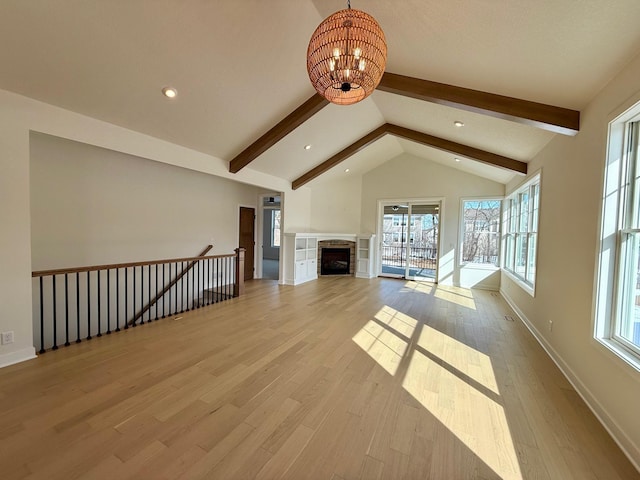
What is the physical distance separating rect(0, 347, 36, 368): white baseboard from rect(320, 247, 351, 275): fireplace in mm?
6142

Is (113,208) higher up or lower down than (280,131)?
lower down

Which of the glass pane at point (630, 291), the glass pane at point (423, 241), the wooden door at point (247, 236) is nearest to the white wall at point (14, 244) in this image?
the wooden door at point (247, 236)

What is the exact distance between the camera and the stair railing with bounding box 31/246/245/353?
12.6 feet

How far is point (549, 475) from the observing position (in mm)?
1583

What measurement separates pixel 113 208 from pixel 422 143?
18.6ft

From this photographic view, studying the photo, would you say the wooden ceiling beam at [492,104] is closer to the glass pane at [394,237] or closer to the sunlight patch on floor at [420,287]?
the sunlight patch on floor at [420,287]

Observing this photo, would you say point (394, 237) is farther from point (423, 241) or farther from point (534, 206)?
point (534, 206)

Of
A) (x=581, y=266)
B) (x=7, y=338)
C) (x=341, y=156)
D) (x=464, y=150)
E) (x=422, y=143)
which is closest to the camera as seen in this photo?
(x=581, y=266)

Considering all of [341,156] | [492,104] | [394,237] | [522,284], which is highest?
[341,156]

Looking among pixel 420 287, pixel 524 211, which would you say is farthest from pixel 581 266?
pixel 420 287

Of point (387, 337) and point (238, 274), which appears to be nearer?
point (387, 337)

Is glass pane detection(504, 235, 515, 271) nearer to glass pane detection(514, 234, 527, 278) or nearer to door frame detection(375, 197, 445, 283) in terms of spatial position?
glass pane detection(514, 234, 527, 278)

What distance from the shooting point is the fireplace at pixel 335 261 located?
8195 mm

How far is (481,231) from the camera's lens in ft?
22.4
